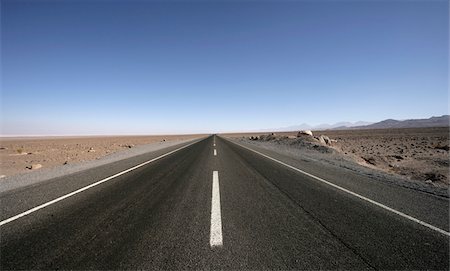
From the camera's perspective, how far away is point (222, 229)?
4215 millimetres

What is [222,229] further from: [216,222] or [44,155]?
[44,155]

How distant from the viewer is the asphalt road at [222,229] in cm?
327

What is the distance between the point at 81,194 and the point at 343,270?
6.16m

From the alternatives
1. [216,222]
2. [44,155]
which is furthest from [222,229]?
[44,155]

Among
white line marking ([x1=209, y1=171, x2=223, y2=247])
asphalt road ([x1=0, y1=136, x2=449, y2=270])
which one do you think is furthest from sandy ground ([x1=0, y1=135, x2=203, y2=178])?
white line marking ([x1=209, y1=171, x2=223, y2=247])

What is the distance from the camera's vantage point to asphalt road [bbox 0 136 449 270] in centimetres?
327

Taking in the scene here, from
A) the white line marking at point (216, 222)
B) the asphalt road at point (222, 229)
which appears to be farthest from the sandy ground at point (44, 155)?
the white line marking at point (216, 222)

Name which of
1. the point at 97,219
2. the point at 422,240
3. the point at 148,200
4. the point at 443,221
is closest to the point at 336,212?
the point at 422,240

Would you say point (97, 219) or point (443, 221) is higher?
point (97, 219)

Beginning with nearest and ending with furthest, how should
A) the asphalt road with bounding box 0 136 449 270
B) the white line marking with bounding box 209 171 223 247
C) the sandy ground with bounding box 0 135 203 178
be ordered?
1. the asphalt road with bounding box 0 136 449 270
2. the white line marking with bounding box 209 171 223 247
3. the sandy ground with bounding box 0 135 203 178

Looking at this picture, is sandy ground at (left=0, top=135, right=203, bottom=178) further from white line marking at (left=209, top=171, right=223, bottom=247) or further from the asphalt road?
white line marking at (left=209, top=171, right=223, bottom=247)

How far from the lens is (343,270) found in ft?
9.97

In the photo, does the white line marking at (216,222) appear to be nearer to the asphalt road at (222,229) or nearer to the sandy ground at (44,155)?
the asphalt road at (222,229)

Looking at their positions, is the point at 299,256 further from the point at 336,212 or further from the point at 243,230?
the point at 336,212
